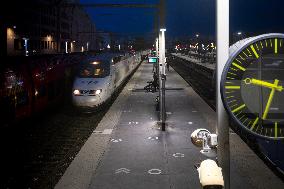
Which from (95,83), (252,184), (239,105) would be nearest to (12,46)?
(95,83)

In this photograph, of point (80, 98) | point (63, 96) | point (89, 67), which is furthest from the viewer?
point (63, 96)

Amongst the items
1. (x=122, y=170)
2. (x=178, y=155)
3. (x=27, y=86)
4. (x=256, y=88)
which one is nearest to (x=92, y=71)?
(x=27, y=86)

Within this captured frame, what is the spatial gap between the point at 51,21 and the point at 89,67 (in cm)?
7429

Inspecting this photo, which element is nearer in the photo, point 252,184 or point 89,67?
point 252,184

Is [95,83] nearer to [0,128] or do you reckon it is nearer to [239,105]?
[0,128]

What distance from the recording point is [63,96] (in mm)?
24500

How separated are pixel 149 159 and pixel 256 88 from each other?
7.83 metres

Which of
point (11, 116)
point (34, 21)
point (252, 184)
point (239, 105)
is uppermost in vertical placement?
point (34, 21)

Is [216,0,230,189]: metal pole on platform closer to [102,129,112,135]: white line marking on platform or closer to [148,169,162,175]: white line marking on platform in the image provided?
[148,169,162,175]: white line marking on platform

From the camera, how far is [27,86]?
1700cm

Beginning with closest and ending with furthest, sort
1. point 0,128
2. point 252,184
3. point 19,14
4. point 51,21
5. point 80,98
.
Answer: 1. point 252,184
2. point 0,128
3. point 80,98
4. point 19,14
5. point 51,21

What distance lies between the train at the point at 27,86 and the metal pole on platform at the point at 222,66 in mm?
11087

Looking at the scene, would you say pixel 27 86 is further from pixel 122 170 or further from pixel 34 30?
pixel 34 30

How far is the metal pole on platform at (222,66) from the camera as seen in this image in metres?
4.42
